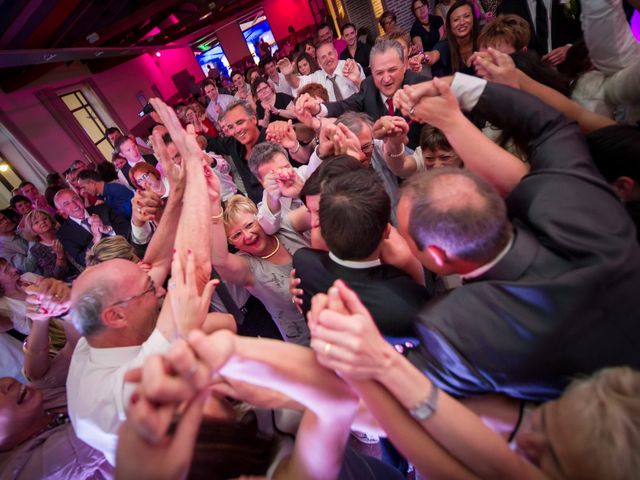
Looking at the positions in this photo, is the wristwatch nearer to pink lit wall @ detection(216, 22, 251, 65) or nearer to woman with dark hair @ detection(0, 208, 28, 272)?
woman with dark hair @ detection(0, 208, 28, 272)

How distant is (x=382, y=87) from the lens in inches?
96.6

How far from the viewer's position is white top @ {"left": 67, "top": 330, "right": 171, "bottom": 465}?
0.97 meters

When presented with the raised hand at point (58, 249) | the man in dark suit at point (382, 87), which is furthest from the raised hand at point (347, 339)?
the raised hand at point (58, 249)

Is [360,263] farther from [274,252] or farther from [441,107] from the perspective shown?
[274,252]

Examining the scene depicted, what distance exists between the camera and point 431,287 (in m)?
1.86

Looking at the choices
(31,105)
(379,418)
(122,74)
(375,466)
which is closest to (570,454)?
(379,418)

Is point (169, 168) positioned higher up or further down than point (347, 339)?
higher up

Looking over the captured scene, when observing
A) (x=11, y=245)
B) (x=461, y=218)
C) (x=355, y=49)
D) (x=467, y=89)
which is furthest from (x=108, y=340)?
(x=355, y=49)

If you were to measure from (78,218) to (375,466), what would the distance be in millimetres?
3850

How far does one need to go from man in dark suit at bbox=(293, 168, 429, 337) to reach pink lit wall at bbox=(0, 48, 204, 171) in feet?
26.8

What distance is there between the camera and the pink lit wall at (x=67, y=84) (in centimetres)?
657

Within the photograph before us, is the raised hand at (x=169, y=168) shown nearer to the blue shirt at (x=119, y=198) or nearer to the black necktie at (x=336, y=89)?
the blue shirt at (x=119, y=198)

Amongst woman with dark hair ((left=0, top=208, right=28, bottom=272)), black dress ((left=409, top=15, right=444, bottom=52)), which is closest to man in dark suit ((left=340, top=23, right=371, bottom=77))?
black dress ((left=409, top=15, right=444, bottom=52))

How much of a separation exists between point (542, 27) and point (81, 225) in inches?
188
